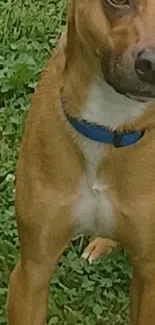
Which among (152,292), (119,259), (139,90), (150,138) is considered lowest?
(119,259)

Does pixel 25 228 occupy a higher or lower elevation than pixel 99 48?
lower

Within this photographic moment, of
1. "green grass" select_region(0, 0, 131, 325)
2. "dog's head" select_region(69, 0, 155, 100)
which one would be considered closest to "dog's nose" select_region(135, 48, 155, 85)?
"dog's head" select_region(69, 0, 155, 100)

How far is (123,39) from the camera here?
267 centimetres

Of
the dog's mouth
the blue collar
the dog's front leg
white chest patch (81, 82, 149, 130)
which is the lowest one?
the dog's front leg

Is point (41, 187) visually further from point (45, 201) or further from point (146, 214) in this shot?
point (146, 214)

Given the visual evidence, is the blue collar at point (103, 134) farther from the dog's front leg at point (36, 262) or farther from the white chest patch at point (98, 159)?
the dog's front leg at point (36, 262)

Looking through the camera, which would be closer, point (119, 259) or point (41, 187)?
point (41, 187)

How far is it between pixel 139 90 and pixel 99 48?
0.15 m

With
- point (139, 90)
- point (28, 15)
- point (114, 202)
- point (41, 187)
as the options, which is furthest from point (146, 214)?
point (28, 15)

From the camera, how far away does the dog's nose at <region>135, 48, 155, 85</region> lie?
2.58 m

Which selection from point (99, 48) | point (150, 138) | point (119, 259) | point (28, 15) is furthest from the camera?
point (28, 15)

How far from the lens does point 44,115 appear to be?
308cm

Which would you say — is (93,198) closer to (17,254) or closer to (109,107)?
(109,107)

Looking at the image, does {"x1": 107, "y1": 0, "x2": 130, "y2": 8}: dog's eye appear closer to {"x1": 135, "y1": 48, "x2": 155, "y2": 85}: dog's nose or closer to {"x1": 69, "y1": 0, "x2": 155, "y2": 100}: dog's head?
{"x1": 69, "y1": 0, "x2": 155, "y2": 100}: dog's head
